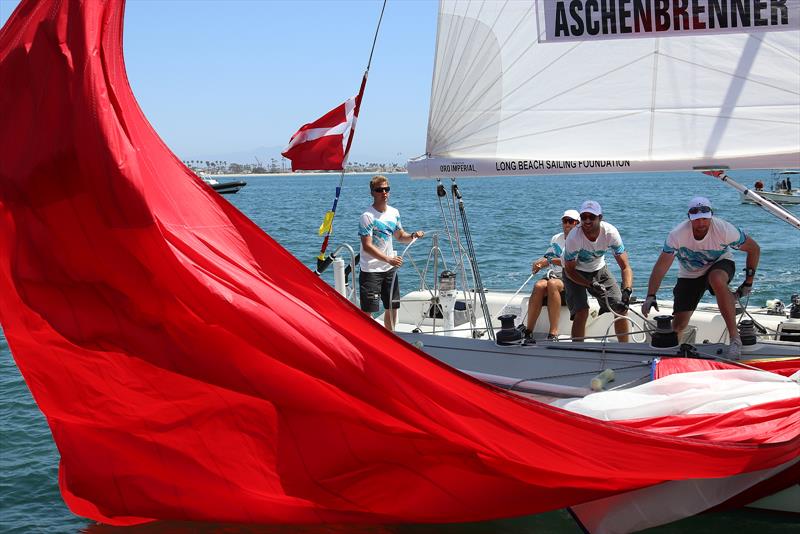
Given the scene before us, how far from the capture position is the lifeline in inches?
212

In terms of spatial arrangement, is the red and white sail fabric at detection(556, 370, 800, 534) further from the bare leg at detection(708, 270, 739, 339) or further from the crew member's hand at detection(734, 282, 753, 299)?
the crew member's hand at detection(734, 282, 753, 299)

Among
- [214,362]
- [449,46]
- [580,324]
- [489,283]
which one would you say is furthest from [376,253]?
[489,283]

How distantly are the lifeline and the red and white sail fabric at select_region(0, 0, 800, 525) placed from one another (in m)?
2.29

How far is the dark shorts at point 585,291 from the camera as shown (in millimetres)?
6730

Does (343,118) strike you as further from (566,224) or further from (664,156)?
(664,156)

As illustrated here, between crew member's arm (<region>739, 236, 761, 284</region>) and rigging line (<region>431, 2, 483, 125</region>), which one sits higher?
rigging line (<region>431, 2, 483, 125</region>)

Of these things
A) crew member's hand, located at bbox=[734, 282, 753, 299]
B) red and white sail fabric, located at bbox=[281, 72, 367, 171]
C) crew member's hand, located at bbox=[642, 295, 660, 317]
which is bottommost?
crew member's hand, located at bbox=[642, 295, 660, 317]

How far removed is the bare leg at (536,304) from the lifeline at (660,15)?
6.53 feet

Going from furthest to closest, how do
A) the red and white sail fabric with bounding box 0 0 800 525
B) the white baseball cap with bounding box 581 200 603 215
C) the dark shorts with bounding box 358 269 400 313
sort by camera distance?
the dark shorts with bounding box 358 269 400 313
the white baseball cap with bounding box 581 200 603 215
the red and white sail fabric with bounding box 0 0 800 525

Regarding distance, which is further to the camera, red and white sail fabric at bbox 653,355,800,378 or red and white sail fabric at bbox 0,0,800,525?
red and white sail fabric at bbox 653,355,800,378

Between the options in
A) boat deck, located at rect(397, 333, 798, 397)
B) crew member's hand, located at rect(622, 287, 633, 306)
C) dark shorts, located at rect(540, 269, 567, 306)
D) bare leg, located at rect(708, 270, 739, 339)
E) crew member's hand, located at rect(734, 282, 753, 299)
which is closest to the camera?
boat deck, located at rect(397, 333, 798, 397)

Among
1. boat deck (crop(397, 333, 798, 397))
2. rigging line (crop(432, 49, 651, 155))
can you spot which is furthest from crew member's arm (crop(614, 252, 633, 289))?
rigging line (crop(432, 49, 651, 155))

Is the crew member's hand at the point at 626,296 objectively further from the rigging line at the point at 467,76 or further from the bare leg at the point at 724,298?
the rigging line at the point at 467,76

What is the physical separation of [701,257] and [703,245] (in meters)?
0.09
